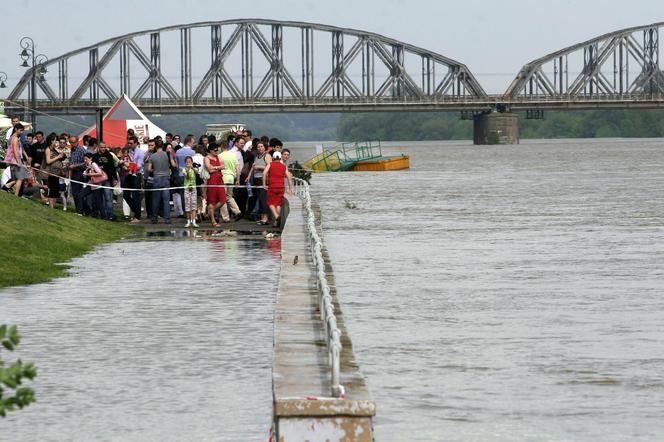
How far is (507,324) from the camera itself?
17906mm

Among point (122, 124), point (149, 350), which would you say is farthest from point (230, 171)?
point (149, 350)

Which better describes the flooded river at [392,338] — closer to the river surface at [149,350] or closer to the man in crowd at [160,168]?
the river surface at [149,350]

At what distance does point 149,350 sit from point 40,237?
42.4 feet

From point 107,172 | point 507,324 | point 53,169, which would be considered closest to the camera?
point 507,324

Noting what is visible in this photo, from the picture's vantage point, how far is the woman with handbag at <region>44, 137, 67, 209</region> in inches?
1365

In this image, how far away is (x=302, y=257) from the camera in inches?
814

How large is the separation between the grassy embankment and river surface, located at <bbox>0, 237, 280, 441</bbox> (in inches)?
22.4

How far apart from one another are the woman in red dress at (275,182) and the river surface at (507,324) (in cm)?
146

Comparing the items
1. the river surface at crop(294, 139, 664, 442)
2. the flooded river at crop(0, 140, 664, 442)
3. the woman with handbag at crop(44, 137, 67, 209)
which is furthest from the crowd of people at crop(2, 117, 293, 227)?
the flooded river at crop(0, 140, 664, 442)

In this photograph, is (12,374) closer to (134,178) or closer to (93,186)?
(93,186)

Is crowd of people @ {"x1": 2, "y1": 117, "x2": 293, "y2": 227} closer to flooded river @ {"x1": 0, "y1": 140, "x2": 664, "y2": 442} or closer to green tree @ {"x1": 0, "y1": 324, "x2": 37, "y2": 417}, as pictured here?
flooded river @ {"x1": 0, "y1": 140, "x2": 664, "y2": 442}

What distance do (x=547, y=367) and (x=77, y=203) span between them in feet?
70.6

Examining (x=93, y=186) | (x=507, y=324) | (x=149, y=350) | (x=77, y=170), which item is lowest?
(x=507, y=324)

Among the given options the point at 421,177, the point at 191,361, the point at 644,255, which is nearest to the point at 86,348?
the point at 191,361
